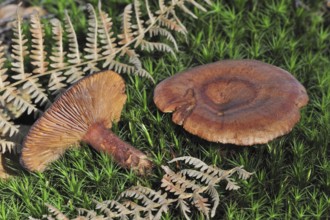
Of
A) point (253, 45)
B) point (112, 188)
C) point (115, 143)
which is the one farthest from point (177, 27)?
point (112, 188)

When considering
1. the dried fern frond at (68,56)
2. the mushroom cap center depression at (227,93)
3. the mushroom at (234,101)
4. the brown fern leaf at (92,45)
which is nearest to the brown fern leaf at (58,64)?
the dried fern frond at (68,56)

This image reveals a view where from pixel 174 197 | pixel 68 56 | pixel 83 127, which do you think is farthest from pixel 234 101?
pixel 68 56

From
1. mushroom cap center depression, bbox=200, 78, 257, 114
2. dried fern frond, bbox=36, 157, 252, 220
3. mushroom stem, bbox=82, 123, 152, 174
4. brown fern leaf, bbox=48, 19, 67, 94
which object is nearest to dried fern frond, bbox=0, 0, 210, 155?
brown fern leaf, bbox=48, 19, 67, 94

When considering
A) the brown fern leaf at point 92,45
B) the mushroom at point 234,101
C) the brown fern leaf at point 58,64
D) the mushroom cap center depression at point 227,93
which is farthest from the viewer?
the brown fern leaf at point 92,45

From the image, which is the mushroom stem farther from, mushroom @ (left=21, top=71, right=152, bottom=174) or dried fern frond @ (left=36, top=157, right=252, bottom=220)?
dried fern frond @ (left=36, top=157, right=252, bottom=220)

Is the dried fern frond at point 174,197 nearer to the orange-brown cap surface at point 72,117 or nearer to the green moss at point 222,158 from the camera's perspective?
the green moss at point 222,158

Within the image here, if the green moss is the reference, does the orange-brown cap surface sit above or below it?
above
